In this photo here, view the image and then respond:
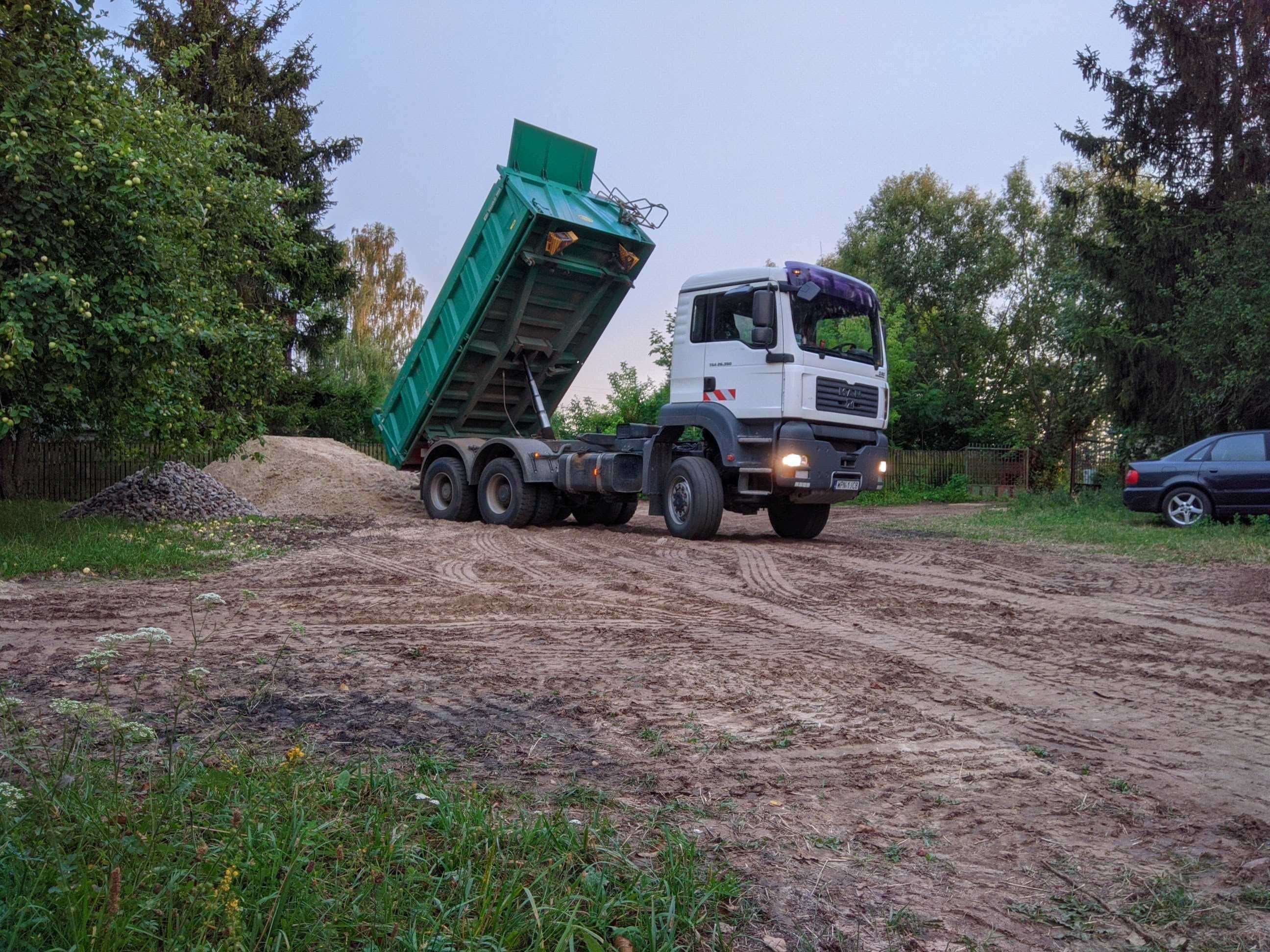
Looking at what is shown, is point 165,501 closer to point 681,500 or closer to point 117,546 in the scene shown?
point 117,546

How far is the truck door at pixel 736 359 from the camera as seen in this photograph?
10.2 metres

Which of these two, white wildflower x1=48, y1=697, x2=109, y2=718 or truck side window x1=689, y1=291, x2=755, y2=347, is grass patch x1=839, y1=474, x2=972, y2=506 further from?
white wildflower x1=48, y1=697, x2=109, y2=718

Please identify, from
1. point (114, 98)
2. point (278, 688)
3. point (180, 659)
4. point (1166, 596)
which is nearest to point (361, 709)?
point (278, 688)

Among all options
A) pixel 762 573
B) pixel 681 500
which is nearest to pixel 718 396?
pixel 681 500

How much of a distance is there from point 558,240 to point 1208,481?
33.7 feet

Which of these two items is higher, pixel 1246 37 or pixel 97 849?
pixel 1246 37

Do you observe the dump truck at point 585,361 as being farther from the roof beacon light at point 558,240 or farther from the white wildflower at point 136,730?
the white wildflower at point 136,730

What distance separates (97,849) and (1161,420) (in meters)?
20.4

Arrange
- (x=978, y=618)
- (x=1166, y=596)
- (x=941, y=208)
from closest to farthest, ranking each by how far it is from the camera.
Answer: (x=978, y=618) < (x=1166, y=596) < (x=941, y=208)

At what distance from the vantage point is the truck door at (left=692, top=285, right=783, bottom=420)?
10.2m

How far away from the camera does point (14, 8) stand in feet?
25.5

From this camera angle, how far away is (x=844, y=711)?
3.98m

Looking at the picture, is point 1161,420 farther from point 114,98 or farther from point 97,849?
point 97,849

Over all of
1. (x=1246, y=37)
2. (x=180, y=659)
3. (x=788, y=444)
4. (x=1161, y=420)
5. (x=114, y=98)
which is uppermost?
(x=1246, y=37)
